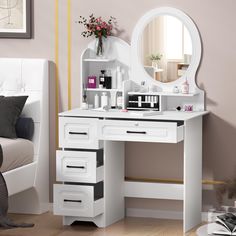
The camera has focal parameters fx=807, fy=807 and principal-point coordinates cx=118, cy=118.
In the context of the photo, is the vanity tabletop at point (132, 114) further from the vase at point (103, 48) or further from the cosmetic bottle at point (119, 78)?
the vase at point (103, 48)

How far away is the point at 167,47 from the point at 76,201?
122 centimetres

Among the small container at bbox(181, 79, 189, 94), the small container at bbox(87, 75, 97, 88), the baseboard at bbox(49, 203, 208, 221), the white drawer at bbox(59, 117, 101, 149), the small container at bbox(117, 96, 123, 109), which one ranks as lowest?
the baseboard at bbox(49, 203, 208, 221)

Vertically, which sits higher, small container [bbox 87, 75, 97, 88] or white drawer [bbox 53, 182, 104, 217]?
small container [bbox 87, 75, 97, 88]

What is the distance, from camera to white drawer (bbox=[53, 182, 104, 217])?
5.27 m

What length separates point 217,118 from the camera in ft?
18.1

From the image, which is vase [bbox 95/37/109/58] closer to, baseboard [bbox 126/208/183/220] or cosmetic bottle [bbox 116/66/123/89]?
cosmetic bottle [bbox 116/66/123/89]

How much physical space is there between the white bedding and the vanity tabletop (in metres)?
0.39

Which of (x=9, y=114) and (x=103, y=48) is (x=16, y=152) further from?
(x=103, y=48)

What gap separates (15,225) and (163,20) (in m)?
1.72

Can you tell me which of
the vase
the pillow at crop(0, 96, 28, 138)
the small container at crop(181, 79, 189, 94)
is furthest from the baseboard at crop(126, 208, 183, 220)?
the vase

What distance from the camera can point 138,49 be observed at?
5.64 metres

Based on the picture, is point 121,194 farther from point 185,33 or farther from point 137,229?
point 185,33

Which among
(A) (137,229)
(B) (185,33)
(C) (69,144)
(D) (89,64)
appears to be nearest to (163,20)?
(B) (185,33)

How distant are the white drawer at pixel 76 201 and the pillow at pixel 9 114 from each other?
0.53m
